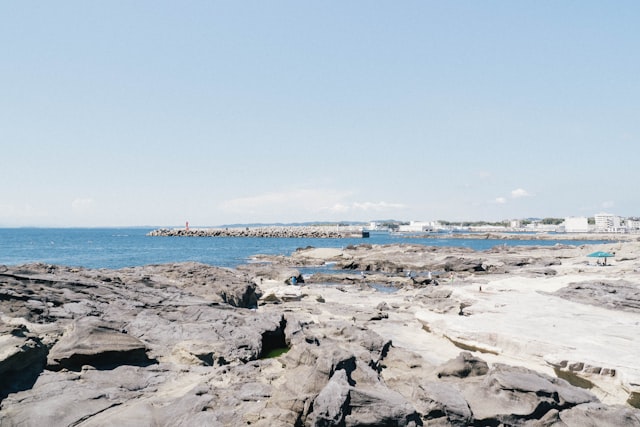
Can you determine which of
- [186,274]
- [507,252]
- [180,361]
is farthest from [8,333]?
[507,252]

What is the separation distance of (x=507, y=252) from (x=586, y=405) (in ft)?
240

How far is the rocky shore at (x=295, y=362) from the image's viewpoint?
29.7ft

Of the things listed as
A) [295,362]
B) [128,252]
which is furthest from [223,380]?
[128,252]

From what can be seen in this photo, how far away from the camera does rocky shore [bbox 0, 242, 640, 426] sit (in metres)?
9.05

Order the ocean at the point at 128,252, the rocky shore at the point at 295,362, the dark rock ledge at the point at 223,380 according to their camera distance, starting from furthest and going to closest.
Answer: the ocean at the point at 128,252, the rocky shore at the point at 295,362, the dark rock ledge at the point at 223,380

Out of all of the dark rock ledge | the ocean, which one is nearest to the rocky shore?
the dark rock ledge

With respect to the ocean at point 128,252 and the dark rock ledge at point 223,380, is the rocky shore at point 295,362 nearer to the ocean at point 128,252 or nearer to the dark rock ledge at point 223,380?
the dark rock ledge at point 223,380

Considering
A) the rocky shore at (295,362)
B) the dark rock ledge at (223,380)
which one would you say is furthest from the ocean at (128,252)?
the dark rock ledge at (223,380)

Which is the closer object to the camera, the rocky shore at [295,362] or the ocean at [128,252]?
the rocky shore at [295,362]

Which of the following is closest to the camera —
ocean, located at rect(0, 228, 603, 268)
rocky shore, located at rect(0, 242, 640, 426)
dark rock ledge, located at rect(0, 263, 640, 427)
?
dark rock ledge, located at rect(0, 263, 640, 427)

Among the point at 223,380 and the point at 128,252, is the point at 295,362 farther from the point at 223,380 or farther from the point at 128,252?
the point at 128,252

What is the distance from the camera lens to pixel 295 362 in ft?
39.0

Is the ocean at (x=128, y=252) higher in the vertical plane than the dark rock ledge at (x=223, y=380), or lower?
lower

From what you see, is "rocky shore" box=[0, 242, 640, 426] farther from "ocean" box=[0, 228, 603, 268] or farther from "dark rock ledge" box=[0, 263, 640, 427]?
"ocean" box=[0, 228, 603, 268]
